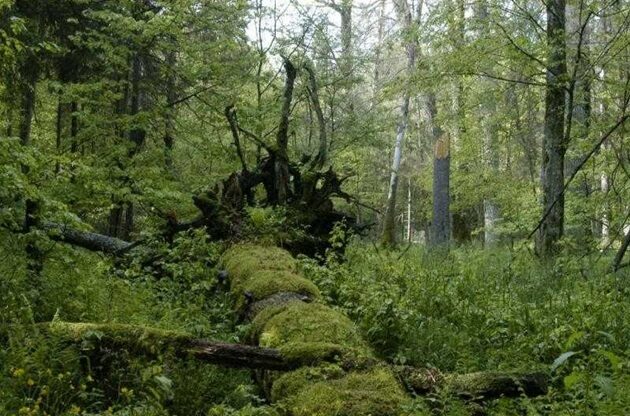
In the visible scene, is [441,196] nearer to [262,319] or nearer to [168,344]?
[262,319]

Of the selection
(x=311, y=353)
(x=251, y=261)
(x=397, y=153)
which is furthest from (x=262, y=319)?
(x=397, y=153)

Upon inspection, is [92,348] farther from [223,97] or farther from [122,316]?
[223,97]

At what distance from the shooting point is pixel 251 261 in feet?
23.6

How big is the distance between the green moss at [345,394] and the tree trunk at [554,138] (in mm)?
7159

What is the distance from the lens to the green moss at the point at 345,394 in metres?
3.16

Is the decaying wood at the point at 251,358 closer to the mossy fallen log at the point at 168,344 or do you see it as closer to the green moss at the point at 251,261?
the mossy fallen log at the point at 168,344

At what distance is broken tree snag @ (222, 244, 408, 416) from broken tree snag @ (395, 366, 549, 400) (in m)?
0.17

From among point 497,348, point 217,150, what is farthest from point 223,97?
point 497,348

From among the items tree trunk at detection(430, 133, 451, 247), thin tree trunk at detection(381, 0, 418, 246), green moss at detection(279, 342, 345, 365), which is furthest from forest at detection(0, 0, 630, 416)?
tree trunk at detection(430, 133, 451, 247)

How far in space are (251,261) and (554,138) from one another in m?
6.17

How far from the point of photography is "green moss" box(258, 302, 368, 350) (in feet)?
14.8

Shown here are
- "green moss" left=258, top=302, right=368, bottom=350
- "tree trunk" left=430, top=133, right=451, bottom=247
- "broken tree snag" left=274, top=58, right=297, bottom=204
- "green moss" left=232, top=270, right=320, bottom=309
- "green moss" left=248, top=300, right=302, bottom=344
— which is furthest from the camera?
"tree trunk" left=430, top=133, right=451, bottom=247

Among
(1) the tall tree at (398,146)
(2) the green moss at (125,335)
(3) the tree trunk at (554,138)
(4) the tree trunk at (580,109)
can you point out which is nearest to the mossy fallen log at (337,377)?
(2) the green moss at (125,335)

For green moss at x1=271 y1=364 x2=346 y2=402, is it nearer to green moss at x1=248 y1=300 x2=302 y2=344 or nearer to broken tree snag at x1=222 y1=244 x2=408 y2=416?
broken tree snag at x1=222 y1=244 x2=408 y2=416
